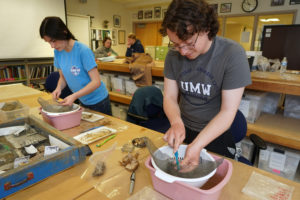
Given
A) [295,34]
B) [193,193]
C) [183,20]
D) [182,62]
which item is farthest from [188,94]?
[295,34]

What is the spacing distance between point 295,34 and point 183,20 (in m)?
2.83

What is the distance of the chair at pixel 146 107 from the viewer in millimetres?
1752

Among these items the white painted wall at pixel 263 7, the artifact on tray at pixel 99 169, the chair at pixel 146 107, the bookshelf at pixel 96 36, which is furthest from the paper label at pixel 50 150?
the bookshelf at pixel 96 36

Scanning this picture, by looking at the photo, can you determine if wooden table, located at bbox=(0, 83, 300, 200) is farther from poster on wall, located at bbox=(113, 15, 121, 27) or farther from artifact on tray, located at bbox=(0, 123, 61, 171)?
poster on wall, located at bbox=(113, 15, 121, 27)

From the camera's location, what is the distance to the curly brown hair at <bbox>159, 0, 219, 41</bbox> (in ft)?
2.35

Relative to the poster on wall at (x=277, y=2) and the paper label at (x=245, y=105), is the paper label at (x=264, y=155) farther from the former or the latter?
the poster on wall at (x=277, y=2)

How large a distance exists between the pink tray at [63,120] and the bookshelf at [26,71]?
3.37 metres

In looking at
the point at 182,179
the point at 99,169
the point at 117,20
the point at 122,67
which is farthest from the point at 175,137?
the point at 117,20

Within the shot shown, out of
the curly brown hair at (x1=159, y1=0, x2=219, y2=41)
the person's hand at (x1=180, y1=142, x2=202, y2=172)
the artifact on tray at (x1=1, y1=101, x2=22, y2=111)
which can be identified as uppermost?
the curly brown hair at (x1=159, y1=0, x2=219, y2=41)

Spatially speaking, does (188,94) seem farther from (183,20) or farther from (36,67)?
(36,67)

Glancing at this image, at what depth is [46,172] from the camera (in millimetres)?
763

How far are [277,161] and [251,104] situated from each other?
565 mm

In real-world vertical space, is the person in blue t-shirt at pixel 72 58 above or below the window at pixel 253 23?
below

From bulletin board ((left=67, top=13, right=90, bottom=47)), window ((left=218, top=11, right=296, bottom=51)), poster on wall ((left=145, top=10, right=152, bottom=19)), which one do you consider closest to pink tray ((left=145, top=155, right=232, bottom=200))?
window ((left=218, top=11, right=296, bottom=51))
